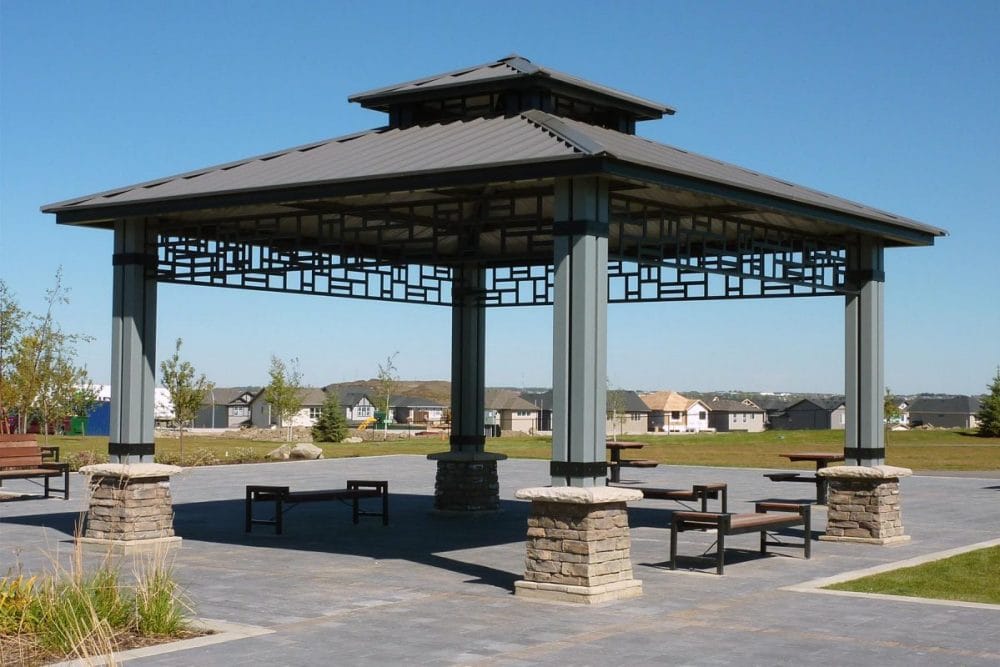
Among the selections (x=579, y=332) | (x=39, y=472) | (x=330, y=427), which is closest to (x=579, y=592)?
(x=579, y=332)

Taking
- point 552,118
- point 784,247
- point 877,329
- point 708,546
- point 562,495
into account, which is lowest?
point 708,546

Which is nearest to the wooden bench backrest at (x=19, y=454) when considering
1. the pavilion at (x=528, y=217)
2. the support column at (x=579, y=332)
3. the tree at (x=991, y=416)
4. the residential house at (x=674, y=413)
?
the pavilion at (x=528, y=217)

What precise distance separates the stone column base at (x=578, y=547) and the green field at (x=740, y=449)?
2292 cm

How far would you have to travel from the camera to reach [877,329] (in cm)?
1784

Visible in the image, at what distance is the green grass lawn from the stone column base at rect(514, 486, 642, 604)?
95.8 inches

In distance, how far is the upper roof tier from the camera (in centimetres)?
1598

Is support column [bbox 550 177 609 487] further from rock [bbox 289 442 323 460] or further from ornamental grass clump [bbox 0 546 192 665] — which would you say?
rock [bbox 289 442 323 460]

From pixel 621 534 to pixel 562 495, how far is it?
0.79 meters

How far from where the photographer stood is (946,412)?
13762cm

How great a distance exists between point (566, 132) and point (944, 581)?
20.6 feet

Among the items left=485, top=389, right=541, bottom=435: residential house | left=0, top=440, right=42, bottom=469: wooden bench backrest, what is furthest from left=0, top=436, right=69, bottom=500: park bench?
left=485, top=389, right=541, bottom=435: residential house

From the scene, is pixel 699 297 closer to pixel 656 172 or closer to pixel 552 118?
pixel 552 118

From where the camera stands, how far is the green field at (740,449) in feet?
125

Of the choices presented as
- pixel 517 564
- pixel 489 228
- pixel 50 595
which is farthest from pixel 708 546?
pixel 50 595
